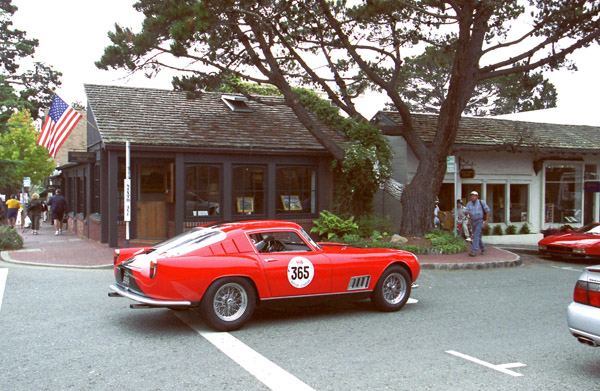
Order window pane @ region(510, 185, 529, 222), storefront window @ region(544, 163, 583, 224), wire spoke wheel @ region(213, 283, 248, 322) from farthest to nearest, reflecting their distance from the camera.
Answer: storefront window @ region(544, 163, 583, 224) → window pane @ region(510, 185, 529, 222) → wire spoke wheel @ region(213, 283, 248, 322)

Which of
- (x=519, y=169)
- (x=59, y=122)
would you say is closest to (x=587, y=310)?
(x=59, y=122)

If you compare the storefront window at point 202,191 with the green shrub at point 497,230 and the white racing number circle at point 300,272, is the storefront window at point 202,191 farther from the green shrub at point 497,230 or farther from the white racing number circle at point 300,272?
the green shrub at point 497,230

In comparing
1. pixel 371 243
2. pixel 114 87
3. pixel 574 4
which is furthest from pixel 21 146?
pixel 574 4

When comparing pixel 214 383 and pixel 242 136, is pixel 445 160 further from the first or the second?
pixel 214 383

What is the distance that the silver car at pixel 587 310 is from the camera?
16.0 ft

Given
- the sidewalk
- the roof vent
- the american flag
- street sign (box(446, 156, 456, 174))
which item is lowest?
the sidewalk

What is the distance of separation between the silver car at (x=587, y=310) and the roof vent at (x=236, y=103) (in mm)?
15953

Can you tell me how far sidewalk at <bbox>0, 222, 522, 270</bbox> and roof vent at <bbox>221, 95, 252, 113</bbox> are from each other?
6.76 metres

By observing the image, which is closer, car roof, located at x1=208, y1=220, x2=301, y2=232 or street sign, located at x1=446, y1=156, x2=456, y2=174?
car roof, located at x1=208, y1=220, x2=301, y2=232

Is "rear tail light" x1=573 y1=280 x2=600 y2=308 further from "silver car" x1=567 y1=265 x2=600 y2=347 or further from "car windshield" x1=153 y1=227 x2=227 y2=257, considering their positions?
"car windshield" x1=153 y1=227 x2=227 y2=257

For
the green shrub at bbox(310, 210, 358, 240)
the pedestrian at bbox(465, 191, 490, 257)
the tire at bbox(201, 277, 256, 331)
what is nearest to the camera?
Answer: the tire at bbox(201, 277, 256, 331)

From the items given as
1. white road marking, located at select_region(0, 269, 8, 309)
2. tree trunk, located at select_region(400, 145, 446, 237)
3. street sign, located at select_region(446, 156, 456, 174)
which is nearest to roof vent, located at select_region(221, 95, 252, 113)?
tree trunk, located at select_region(400, 145, 446, 237)

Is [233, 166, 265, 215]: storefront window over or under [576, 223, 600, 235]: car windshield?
over

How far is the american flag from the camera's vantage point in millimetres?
15133
